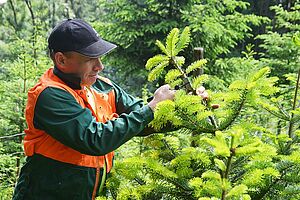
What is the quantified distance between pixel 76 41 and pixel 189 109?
574 millimetres

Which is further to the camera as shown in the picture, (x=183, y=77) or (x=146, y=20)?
(x=146, y=20)

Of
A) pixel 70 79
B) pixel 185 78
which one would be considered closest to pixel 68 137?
pixel 70 79

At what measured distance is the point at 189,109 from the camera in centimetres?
144

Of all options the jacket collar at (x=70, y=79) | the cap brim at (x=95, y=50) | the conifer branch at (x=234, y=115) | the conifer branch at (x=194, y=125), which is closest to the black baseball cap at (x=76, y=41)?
the cap brim at (x=95, y=50)

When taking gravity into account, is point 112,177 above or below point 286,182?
below

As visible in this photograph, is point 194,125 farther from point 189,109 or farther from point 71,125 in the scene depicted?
point 71,125

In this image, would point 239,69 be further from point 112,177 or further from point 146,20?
point 112,177

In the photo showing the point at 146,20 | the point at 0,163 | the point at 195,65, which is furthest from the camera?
the point at 146,20

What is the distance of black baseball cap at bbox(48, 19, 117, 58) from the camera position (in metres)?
1.65

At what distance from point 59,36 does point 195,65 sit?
1.93 feet

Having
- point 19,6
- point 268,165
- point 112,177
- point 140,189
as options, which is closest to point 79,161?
point 112,177

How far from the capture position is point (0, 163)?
3.54 m

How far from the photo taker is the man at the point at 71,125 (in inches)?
61.1

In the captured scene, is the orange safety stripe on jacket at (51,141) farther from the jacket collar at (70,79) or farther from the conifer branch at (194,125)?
the conifer branch at (194,125)
